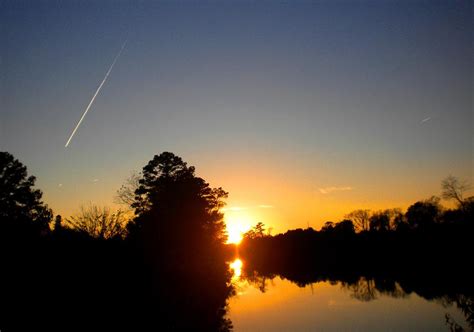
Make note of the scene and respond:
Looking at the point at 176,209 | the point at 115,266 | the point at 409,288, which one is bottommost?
the point at 409,288

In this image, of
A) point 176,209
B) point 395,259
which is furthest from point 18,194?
point 395,259

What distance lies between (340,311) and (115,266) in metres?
16.1

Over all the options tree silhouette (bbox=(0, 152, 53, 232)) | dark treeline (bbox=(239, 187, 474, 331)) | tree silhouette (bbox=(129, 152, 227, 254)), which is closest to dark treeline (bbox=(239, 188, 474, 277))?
dark treeline (bbox=(239, 187, 474, 331))

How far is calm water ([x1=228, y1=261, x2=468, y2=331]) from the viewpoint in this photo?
17734mm

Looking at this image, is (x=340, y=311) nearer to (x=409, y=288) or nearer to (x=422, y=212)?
(x=409, y=288)

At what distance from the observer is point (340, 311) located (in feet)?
70.8

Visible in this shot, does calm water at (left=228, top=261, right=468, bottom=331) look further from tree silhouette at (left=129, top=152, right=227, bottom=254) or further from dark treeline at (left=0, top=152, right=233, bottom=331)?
tree silhouette at (left=129, top=152, right=227, bottom=254)

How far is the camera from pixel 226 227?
55.2 m

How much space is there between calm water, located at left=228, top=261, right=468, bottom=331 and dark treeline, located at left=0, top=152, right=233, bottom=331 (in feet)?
6.36

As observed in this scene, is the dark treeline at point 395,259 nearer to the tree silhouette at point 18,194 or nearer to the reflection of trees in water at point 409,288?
the reflection of trees in water at point 409,288

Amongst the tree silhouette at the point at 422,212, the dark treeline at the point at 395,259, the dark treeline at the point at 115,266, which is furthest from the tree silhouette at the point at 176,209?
the tree silhouette at the point at 422,212

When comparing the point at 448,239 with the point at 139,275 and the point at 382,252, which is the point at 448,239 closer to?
the point at 382,252

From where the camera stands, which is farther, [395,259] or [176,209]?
[395,259]

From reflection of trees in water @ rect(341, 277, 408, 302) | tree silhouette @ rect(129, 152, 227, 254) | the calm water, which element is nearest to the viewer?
the calm water
